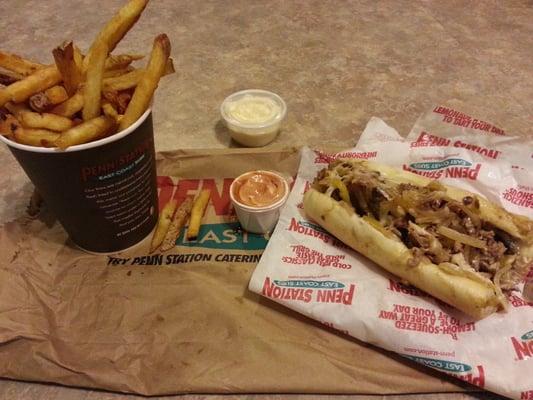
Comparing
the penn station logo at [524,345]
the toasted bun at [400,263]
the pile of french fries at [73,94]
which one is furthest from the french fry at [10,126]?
the penn station logo at [524,345]

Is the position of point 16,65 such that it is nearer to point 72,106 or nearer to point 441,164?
point 72,106

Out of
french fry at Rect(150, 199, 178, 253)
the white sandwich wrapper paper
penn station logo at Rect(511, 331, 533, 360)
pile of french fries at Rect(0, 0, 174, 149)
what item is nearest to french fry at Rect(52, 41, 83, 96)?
pile of french fries at Rect(0, 0, 174, 149)

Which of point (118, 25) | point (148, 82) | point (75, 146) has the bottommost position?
point (75, 146)

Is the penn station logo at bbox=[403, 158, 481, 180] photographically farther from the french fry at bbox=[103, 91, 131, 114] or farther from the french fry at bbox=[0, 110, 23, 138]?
the french fry at bbox=[0, 110, 23, 138]

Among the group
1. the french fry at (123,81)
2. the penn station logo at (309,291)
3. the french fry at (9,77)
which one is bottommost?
the penn station logo at (309,291)

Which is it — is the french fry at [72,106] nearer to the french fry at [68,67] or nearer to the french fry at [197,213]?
the french fry at [68,67]

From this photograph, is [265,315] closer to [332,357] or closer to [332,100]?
[332,357]

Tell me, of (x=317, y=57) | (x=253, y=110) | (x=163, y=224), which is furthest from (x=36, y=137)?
(x=317, y=57)
